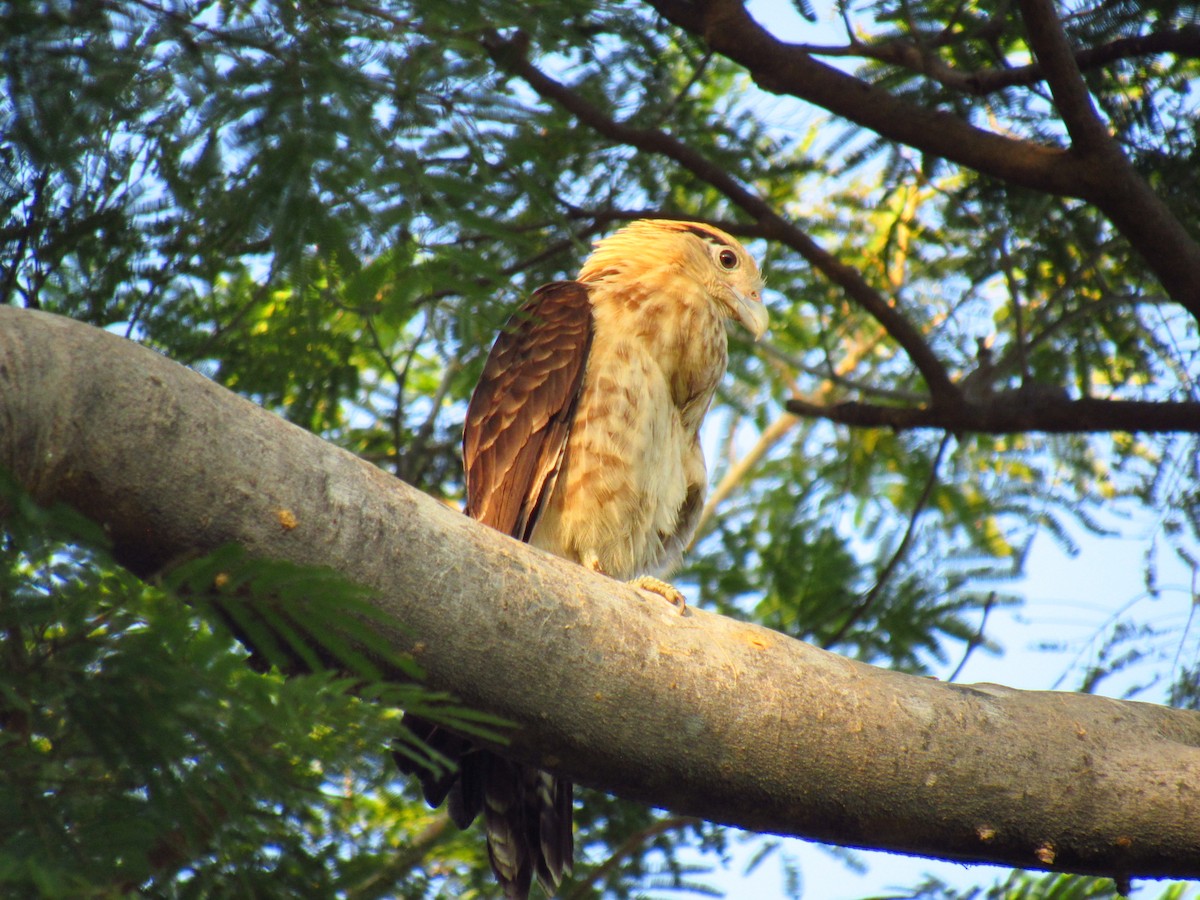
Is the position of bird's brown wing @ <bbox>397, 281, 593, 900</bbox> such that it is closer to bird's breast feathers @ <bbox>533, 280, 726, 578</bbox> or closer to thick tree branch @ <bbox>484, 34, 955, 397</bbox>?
bird's breast feathers @ <bbox>533, 280, 726, 578</bbox>

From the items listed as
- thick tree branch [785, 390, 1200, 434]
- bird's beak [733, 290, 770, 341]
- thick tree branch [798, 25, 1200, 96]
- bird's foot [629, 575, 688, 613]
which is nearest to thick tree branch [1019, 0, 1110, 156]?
thick tree branch [798, 25, 1200, 96]

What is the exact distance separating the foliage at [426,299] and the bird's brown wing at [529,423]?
0.31m

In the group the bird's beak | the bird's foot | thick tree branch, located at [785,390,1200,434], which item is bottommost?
the bird's foot

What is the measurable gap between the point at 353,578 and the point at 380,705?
0.38 m

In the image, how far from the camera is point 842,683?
121 inches

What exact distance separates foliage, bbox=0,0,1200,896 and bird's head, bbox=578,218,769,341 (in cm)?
28

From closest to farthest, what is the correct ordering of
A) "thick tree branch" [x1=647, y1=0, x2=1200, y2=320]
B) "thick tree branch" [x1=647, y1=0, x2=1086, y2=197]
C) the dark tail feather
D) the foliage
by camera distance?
1. the foliage
2. the dark tail feather
3. "thick tree branch" [x1=647, y1=0, x2=1200, y2=320]
4. "thick tree branch" [x1=647, y1=0, x2=1086, y2=197]

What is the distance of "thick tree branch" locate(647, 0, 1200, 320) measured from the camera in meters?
4.21

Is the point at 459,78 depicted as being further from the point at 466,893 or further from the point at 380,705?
the point at 466,893

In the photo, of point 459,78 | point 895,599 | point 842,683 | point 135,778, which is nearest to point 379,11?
point 459,78

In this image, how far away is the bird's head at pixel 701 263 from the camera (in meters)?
5.10

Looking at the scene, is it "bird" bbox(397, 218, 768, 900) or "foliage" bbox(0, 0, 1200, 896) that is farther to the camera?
"bird" bbox(397, 218, 768, 900)

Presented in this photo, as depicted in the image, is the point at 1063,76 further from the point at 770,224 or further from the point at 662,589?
the point at 662,589

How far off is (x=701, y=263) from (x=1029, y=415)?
158 centimetres
